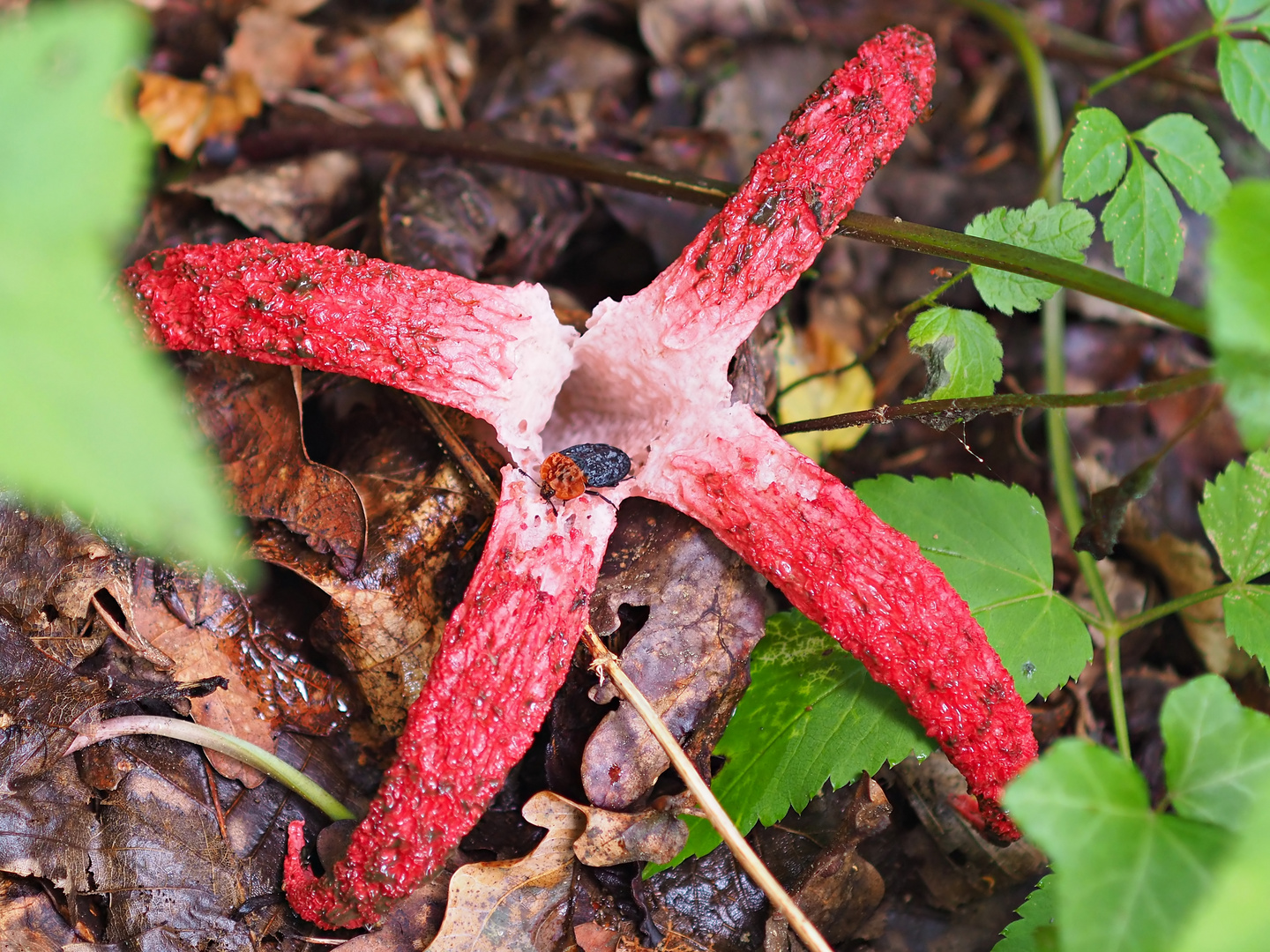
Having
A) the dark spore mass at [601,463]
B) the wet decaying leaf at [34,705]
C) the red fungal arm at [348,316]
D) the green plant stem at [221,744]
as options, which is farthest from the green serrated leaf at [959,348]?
the wet decaying leaf at [34,705]

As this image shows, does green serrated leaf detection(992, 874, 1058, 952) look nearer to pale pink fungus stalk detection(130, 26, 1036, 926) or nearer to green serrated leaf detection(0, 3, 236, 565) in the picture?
pale pink fungus stalk detection(130, 26, 1036, 926)

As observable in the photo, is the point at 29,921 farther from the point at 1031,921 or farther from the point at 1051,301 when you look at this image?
the point at 1051,301

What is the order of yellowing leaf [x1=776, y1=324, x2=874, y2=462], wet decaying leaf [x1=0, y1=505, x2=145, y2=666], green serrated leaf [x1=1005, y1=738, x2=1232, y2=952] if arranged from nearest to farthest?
green serrated leaf [x1=1005, y1=738, x2=1232, y2=952] < wet decaying leaf [x1=0, y1=505, x2=145, y2=666] < yellowing leaf [x1=776, y1=324, x2=874, y2=462]

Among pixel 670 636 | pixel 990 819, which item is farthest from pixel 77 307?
pixel 990 819

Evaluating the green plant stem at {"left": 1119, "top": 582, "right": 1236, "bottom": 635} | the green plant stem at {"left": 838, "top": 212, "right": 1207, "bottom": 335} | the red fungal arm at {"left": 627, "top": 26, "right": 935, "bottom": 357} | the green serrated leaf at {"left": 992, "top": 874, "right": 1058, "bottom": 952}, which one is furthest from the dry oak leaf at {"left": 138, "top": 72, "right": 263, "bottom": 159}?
the green serrated leaf at {"left": 992, "top": 874, "right": 1058, "bottom": 952}

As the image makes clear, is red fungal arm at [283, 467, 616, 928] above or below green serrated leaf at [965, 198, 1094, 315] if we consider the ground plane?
below

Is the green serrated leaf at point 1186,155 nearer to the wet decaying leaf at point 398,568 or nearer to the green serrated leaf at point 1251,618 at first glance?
the green serrated leaf at point 1251,618
